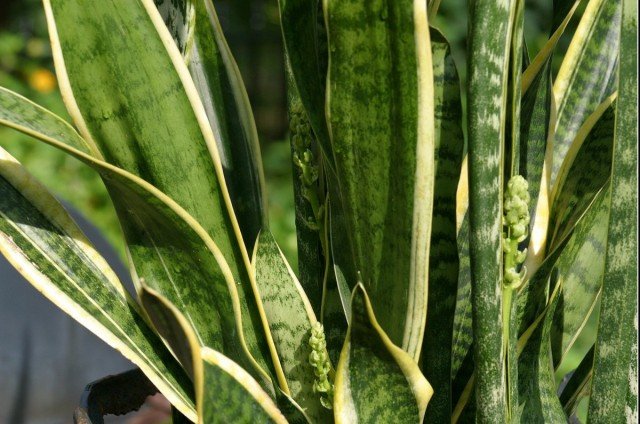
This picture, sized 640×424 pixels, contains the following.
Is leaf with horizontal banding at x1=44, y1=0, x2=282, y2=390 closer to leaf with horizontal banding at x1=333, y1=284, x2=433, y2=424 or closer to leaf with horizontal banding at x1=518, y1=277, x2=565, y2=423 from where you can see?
leaf with horizontal banding at x1=333, y1=284, x2=433, y2=424

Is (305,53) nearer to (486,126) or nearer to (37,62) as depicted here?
(486,126)

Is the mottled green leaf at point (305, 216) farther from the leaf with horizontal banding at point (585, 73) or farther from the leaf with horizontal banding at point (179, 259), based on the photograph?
the leaf with horizontal banding at point (585, 73)

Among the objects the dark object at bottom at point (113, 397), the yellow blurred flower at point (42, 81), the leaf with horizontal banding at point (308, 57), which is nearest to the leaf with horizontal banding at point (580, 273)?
the leaf with horizontal banding at point (308, 57)

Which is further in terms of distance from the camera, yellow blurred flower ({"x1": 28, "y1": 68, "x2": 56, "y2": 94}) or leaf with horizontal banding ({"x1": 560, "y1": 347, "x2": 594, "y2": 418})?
yellow blurred flower ({"x1": 28, "y1": 68, "x2": 56, "y2": 94})

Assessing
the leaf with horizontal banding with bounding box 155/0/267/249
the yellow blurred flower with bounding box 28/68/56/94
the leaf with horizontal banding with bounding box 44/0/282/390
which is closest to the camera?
the leaf with horizontal banding with bounding box 44/0/282/390

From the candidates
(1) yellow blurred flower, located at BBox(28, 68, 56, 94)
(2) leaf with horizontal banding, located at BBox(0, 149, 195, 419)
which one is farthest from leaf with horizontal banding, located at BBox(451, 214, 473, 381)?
(1) yellow blurred flower, located at BBox(28, 68, 56, 94)

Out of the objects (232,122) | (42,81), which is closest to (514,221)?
(232,122)

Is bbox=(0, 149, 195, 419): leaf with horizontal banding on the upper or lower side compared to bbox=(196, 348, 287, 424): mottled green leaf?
upper
